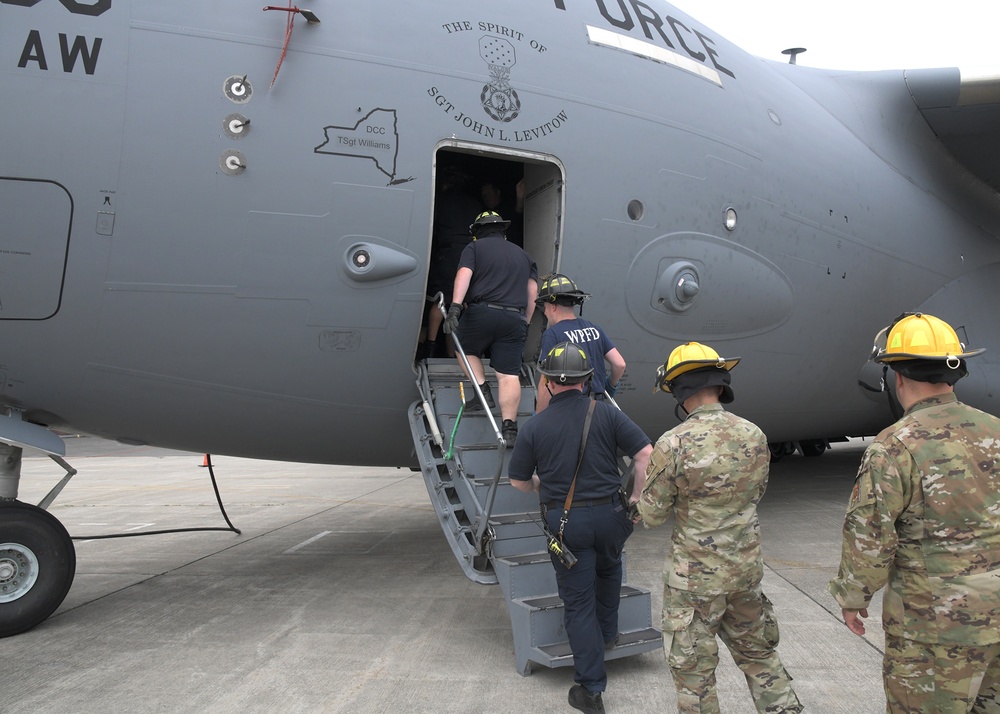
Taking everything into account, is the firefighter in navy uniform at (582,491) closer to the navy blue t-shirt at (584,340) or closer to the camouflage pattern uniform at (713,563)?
the camouflage pattern uniform at (713,563)

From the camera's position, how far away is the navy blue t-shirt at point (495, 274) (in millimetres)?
5484

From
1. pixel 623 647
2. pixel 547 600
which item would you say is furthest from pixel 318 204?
pixel 623 647

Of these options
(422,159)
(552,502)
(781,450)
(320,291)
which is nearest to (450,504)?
(552,502)

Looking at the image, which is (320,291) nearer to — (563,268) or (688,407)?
(563,268)

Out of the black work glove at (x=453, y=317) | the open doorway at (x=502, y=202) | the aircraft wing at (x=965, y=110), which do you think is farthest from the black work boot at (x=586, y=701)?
the aircraft wing at (x=965, y=110)

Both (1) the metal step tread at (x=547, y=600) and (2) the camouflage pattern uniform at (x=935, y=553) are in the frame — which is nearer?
(2) the camouflage pattern uniform at (x=935, y=553)

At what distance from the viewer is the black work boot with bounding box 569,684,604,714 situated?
12.3ft

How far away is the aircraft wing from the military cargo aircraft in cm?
336

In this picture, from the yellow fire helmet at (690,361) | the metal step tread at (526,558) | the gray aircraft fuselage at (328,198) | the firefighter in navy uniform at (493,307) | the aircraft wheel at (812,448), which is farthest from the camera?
the aircraft wheel at (812,448)

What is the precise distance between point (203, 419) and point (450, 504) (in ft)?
6.16

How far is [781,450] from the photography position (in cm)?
1453

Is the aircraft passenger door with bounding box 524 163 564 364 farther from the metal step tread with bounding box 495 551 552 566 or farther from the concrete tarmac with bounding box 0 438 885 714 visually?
the concrete tarmac with bounding box 0 438 885 714

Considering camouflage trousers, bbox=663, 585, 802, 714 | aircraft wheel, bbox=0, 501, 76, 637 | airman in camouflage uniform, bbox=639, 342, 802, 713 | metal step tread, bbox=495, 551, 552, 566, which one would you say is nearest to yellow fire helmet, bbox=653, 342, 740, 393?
airman in camouflage uniform, bbox=639, 342, 802, 713

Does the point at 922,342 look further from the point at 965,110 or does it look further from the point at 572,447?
the point at 965,110
